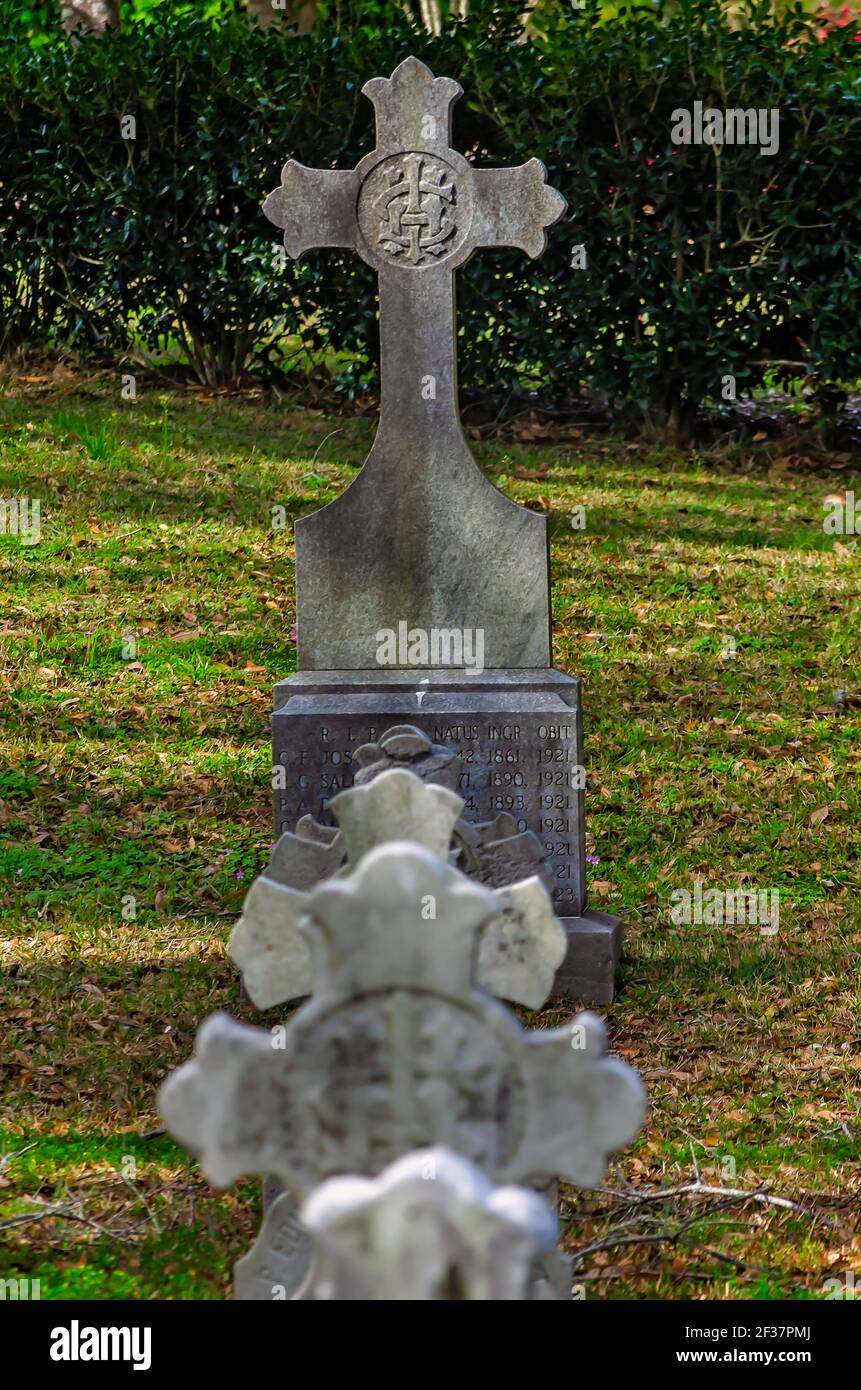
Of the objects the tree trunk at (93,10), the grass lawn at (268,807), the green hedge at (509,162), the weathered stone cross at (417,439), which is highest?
the tree trunk at (93,10)

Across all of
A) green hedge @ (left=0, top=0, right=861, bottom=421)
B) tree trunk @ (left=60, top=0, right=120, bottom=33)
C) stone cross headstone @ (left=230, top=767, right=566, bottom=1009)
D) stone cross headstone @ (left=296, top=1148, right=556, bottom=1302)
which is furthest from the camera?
tree trunk @ (left=60, top=0, right=120, bottom=33)

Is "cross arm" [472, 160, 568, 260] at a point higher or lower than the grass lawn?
higher

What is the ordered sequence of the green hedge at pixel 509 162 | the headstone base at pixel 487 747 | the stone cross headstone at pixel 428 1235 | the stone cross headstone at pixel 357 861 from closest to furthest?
the stone cross headstone at pixel 428 1235, the stone cross headstone at pixel 357 861, the headstone base at pixel 487 747, the green hedge at pixel 509 162

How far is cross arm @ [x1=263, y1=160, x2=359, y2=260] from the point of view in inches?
216

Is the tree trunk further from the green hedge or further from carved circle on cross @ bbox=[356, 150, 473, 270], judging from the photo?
carved circle on cross @ bbox=[356, 150, 473, 270]

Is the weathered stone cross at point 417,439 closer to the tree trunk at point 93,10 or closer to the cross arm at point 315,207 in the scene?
the cross arm at point 315,207

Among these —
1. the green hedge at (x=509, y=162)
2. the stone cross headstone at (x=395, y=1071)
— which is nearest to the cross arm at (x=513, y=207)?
the stone cross headstone at (x=395, y=1071)

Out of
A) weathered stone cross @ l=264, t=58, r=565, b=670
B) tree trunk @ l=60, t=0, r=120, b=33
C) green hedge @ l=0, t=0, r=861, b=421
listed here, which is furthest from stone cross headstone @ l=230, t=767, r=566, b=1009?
tree trunk @ l=60, t=0, r=120, b=33

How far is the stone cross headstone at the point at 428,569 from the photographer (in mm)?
5414

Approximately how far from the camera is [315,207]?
550 centimetres

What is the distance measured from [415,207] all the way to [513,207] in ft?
1.10

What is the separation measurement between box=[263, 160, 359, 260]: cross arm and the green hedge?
5093 millimetres

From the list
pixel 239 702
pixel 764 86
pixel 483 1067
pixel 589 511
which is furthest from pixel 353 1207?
pixel 764 86

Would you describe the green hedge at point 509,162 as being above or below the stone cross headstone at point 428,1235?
above
